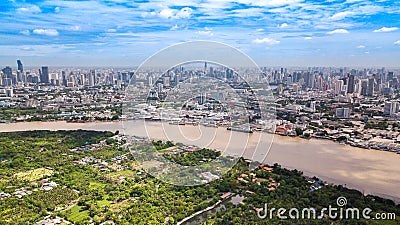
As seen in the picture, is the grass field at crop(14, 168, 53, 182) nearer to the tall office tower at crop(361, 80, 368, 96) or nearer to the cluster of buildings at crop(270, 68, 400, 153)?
the cluster of buildings at crop(270, 68, 400, 153)

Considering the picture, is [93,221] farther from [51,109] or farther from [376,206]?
[51,109]

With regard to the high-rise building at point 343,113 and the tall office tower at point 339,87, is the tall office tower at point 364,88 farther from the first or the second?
the high-rise building at point 343,113

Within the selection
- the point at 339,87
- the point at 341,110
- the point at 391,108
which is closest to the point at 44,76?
the point at 339,87

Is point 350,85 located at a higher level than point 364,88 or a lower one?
higher

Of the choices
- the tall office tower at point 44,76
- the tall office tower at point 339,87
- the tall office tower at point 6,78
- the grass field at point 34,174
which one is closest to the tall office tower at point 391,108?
the tall office tower at point 339,87

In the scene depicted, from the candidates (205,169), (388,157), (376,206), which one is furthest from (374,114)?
(205,169)

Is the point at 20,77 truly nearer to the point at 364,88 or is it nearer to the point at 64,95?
the point at 64,95
